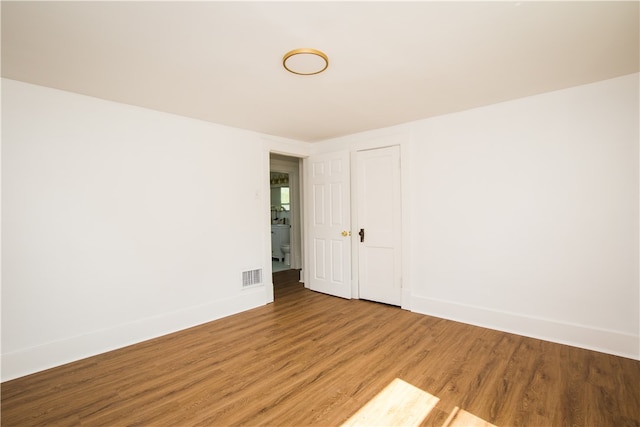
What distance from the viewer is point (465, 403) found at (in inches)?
80.4

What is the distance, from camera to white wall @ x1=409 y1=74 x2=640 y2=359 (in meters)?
2.65

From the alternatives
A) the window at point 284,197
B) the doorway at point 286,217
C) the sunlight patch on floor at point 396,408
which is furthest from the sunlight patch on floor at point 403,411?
the window at point 284,197

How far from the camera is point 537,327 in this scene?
3.03m

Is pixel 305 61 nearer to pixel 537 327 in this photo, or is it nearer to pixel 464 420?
pixel 464 420

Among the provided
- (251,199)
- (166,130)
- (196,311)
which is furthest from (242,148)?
(196,311)

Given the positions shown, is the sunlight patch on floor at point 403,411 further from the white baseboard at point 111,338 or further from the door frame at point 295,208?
the door frame at point 295,208

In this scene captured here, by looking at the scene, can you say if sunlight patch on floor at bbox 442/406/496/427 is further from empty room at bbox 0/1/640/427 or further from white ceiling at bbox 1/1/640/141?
white ceiling at bbox 1/1/640/141

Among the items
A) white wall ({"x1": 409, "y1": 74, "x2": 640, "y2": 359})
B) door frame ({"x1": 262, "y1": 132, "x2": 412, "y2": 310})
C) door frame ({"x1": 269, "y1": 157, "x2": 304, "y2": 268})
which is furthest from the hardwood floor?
door frame ({"x1": 269, "y1": 157, "x2": 304, "y2": 268})

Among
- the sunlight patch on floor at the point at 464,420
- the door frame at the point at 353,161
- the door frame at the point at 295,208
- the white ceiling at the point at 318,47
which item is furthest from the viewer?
the door frame at the point at 295,208

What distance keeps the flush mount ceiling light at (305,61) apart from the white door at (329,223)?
2.18m

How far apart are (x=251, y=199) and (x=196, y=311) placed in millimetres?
1598

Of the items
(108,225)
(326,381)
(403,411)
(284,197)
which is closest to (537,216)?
(403,411)

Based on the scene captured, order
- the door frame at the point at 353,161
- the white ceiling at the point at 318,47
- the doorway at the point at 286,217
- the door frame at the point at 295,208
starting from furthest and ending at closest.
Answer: the door frame at the point at 295,208, the doorway at the point at 286,217, the door frame at the point at 353,161, the white ceiling at the point at 318,47

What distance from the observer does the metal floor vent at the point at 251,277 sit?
411cm
